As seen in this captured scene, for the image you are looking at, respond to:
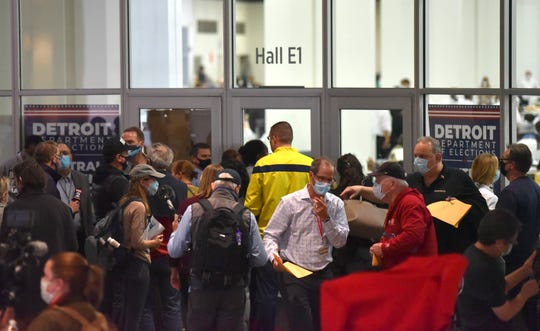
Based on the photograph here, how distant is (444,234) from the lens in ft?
34.3

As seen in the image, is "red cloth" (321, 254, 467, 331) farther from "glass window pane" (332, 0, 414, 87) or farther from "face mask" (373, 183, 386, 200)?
"glass window pane" (332, 0, 414, 87)

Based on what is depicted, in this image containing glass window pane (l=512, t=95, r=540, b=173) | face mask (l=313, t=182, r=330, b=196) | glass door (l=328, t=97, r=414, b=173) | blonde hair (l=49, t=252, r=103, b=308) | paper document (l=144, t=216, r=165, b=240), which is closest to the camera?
blonde hair (l=49, t=252, r=103, b=308)

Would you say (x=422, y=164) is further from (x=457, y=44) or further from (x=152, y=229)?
(x=457, y=44)

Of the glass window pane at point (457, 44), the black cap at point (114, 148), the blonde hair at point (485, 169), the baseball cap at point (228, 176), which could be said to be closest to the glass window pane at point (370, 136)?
the glass window pane at point (457, 44)

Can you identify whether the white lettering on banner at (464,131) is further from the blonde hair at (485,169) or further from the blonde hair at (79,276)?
the blonde hair at (79,276)

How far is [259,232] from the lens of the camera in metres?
10.2

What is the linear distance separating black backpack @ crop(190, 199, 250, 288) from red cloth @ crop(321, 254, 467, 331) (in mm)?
2112

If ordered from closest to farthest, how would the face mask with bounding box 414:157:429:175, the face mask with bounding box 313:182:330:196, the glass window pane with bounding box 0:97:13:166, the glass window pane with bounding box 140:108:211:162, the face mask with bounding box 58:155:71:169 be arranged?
the face mask with bounding box 313:182:330:196 → the face mask with bounding box 414:157:429:175 → the face mask with bounding box 58:155:71:169 → the glass window pane with bounding box 140:108:211:162 → the glass window pane with bounding box 0:97:13:166

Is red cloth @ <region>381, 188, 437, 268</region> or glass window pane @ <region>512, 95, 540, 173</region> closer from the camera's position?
red cloth @ <region>381, 188, 437, 268</region>

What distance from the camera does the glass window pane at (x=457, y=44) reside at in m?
13.7

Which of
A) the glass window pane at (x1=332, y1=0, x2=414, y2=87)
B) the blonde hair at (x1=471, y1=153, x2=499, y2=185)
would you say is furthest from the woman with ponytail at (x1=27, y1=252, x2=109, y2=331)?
the glass window pane at (x1=332, y1=0, x2=414, y2=87)

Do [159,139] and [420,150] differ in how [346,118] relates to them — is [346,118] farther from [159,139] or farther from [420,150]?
[420,150]

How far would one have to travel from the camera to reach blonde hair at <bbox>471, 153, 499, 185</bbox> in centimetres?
1146

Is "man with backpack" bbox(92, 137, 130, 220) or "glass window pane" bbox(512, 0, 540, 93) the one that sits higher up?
"glass window pane" bbox(512, 0, 540, 93)
